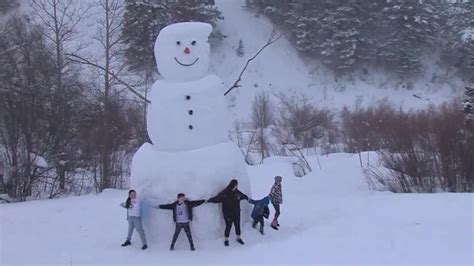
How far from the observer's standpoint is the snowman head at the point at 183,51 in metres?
9.68

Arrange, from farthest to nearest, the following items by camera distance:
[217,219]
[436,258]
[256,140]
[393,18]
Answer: [393,18] < [256,140] < [217,219] < [436,258]

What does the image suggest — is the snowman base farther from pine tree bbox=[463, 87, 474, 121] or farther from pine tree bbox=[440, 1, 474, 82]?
pine tree bbox=[440, 1, 474, 82]

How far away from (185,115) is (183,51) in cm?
122

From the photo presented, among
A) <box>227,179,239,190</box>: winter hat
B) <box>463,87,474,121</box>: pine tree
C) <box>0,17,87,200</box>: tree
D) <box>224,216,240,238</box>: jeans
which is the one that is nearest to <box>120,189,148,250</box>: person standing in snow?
<box>224,216,240,238</box>: jeans

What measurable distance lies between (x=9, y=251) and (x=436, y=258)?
7.37m

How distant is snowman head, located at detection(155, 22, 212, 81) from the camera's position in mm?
9680

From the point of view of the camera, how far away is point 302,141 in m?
24.5

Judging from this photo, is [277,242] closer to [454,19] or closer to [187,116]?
[187,116]

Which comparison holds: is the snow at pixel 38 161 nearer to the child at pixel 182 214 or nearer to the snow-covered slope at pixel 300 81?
the child at pixel 182 214

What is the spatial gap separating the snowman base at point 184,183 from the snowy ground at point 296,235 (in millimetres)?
198

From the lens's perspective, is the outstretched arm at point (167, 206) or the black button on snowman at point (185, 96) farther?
the black button on snowman at point (185, 96)

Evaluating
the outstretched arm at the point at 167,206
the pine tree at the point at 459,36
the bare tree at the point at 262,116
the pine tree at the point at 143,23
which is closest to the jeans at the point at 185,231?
the outstretched arm at the point at 167,206

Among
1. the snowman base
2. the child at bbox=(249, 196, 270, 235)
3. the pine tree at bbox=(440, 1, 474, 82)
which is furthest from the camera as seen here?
the pine tree at bbox=(440, 1, 474, 82)

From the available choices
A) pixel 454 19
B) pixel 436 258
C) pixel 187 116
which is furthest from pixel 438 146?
pixel 454 19
